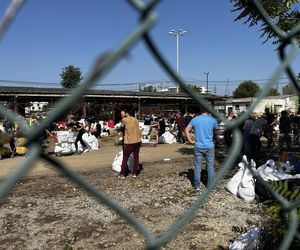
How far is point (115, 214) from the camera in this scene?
5883mm

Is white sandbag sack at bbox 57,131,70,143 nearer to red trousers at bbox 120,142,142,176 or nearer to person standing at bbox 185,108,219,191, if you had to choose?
red trousers at bbox 120,142,142,176

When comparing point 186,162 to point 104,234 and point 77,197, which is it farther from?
point 104,234

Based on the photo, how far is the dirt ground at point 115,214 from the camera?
489 cm

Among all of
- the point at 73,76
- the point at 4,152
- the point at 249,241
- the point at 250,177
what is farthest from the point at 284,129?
the point at 73,76

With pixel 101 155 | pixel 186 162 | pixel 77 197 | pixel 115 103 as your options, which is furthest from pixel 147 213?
pixel 115 103

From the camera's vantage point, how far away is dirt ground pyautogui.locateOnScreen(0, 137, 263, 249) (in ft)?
16.0

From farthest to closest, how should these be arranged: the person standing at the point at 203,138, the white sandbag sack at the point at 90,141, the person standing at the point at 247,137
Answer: the white sandbag sack at the point at 90,141 → the person standing at the point at 247,137 → the person standing at the point at 203,138

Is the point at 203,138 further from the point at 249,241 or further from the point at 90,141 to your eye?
the point at 90,141

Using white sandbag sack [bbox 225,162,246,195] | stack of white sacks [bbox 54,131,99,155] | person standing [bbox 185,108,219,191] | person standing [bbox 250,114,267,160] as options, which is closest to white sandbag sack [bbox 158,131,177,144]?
stack of white sacks [bbox 54,131,99,155]

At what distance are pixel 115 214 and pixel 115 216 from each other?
0.08m

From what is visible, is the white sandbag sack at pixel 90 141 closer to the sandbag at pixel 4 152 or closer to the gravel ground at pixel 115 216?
the sandbag at pixel 4 152

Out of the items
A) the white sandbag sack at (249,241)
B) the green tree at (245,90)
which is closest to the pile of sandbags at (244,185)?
the white sandbag sack at (249,241)

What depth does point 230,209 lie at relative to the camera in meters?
6.13

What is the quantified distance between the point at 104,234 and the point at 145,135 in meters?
13.2
